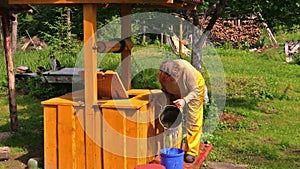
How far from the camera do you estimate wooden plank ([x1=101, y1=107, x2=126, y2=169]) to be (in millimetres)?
5906

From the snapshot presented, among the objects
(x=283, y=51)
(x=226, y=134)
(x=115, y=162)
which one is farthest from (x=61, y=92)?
(x=283, y=51)

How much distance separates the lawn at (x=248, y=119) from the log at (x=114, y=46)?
202 centimetres

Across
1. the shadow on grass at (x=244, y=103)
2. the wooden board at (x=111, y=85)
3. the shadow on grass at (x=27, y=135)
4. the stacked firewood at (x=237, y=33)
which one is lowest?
the shadow on grass at (x=27, y=135)

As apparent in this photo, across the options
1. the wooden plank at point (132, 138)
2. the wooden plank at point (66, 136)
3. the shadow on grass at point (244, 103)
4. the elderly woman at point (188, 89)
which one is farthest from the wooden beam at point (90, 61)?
the shadow on grass at point (244, 103)

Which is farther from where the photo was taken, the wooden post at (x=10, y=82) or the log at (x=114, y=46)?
the wooden post at (x=10, y=82)

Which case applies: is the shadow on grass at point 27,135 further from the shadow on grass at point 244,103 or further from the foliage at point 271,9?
the shadow on grass at point 244,103

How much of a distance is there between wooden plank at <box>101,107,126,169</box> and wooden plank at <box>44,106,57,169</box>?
0.65 meters

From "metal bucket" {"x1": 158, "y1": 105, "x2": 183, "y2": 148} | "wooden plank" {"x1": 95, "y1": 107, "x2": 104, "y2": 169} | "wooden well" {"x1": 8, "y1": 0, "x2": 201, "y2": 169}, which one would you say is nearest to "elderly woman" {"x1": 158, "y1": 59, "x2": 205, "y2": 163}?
"metal bucket" {"x1": 158, "y1": 105, "x2": 183, "y2": 148}

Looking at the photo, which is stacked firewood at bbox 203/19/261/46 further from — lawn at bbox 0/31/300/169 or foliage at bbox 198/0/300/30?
foliage at bbox 198/0/300/30

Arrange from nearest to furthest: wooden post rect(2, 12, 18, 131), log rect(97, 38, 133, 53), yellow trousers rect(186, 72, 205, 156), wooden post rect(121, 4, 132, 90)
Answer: log rect(97, 38, 133, 53)
yellow trousers rect(186, 72, 205, 156)
wooden post rect(121, 4, 132, 90)
wooden post rect(2, 12, 18, 131)

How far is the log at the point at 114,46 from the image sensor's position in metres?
6.01

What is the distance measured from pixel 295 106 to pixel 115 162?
6.50 meters

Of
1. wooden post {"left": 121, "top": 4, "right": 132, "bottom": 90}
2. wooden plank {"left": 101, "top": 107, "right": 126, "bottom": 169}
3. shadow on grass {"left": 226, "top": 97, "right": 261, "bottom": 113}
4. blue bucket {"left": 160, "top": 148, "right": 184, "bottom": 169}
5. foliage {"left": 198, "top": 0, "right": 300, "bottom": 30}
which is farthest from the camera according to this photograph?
shadow on grass {"left": 226, "top": 97, "right": 261, "bottom": 113}

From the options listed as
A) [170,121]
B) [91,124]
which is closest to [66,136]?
[91,124]
